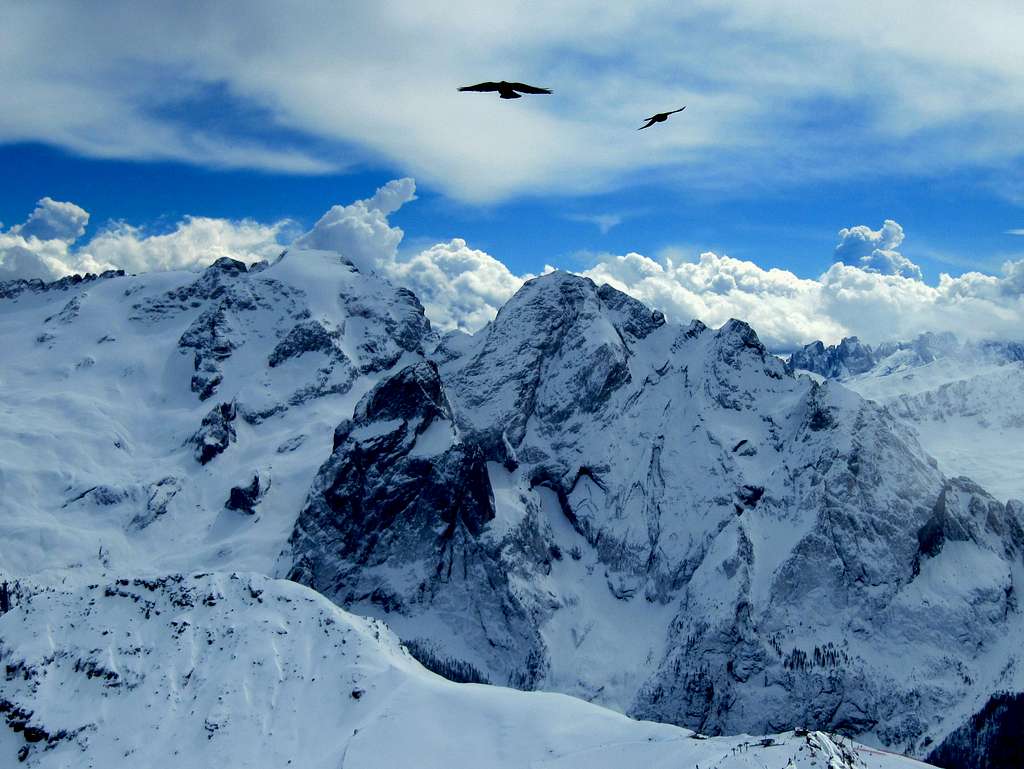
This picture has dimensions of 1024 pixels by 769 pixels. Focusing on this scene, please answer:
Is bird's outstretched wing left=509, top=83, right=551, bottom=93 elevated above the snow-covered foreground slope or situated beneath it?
elevated above

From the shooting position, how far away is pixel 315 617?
178m

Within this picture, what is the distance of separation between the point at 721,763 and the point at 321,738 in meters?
71.5

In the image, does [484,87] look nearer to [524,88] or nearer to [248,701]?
[524,88]

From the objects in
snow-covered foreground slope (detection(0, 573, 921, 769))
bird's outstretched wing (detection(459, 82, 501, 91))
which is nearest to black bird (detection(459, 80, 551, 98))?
bird's outstretched wing (detection(459, 82, 501, 91))

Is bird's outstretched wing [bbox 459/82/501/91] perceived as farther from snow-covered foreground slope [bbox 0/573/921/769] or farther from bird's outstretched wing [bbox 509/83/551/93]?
snow-covered foreground slope [bbox 0/573/921/769]

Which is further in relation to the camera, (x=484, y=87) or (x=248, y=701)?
(x=248, y=701)

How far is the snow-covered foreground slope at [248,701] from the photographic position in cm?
14262

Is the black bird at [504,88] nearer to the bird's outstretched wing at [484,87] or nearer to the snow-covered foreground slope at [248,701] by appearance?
the bird's outstretched wing at [484,87]

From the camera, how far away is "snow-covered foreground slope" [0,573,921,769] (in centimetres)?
14262

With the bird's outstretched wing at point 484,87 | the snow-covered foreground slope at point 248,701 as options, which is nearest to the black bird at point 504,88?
the bird's outstretched wing at point 484,87

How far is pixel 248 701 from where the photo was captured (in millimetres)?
156625

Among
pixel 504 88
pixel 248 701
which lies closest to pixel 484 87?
pixel 504 88

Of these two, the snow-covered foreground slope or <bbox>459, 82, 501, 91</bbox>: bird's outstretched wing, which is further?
the snow-covered foreground slope

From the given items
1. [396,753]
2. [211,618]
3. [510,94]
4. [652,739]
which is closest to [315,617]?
[211,618]
